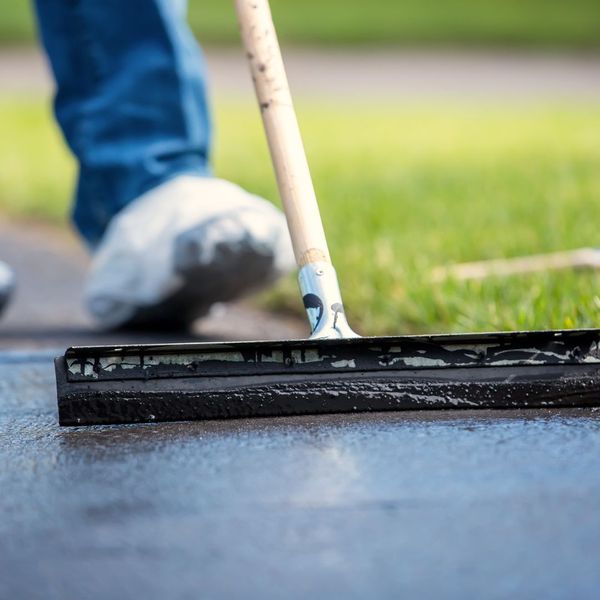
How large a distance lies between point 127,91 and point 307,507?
1.72 metres

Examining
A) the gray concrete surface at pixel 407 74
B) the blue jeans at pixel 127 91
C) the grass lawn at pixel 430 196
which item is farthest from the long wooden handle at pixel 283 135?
the gray concrete surface at pixel 407 74

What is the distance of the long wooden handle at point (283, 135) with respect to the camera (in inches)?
73.1

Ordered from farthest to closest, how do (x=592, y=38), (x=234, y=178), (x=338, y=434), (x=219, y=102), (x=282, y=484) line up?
(x=592, y=38)
(x=219, y=102)
(x=234, y=178)
(x=338, y=434)
(x=282, y=484)

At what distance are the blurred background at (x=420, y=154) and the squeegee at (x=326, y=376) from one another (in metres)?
0.49

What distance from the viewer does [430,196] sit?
4426mm

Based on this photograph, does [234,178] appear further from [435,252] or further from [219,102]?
[219,102]

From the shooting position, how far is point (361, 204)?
420cm

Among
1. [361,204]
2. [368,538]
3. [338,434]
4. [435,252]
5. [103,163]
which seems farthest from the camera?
[361,204]

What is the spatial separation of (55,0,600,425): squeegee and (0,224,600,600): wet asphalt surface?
0.03 m

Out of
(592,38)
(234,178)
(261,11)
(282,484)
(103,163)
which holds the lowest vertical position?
(592,38)

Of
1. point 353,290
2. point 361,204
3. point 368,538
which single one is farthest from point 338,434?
point 361,204

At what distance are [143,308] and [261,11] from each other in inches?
33.1

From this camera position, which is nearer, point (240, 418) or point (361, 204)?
point (240, 418)

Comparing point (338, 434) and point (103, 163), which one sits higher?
point (103, 163)
